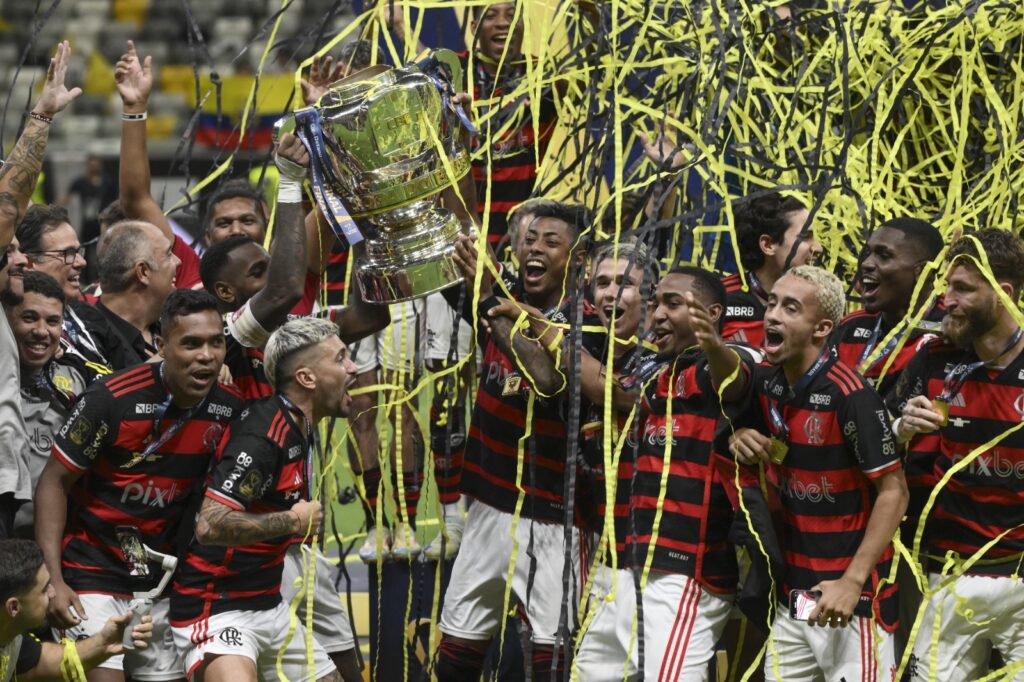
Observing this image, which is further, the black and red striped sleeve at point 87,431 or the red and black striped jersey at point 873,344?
the red and black striped jersey at point 873,344

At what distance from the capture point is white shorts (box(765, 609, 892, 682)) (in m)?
4.78

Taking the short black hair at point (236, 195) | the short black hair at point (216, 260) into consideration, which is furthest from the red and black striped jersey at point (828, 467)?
the short black hair at point (236, 195)

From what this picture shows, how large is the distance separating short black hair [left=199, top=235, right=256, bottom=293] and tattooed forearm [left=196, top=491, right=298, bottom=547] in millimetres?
1105

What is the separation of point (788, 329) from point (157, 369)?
6.28 feet

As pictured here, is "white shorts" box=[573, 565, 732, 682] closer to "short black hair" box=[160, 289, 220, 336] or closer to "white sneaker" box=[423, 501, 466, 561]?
"white sneaker" box=[423, 501, 466, 561]

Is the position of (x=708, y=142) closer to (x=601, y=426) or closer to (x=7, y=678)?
(x=601, y=426)

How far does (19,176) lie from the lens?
475cm

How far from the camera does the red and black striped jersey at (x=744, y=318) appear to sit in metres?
5.45

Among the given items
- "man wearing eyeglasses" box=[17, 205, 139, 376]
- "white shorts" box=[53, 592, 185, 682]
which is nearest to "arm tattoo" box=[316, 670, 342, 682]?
"white shorts" box=[53, 592, 185, 682]

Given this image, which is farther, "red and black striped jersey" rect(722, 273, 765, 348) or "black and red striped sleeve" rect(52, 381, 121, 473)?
"red and black striped jersey" rect(722, 273, 765, 348)

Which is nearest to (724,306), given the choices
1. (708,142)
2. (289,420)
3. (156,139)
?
(708,142)

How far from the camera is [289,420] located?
4.99 meters

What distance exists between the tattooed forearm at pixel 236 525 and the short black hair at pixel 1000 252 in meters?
2.14

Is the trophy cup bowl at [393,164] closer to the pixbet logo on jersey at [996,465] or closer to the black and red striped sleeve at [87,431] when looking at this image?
the black and red striped sleeve at [87,431]
